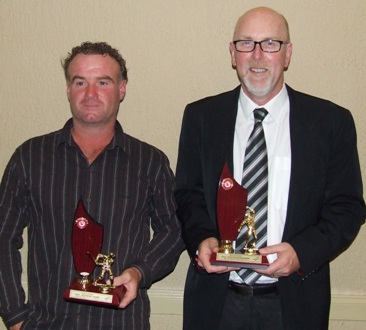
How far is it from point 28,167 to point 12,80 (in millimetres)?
627

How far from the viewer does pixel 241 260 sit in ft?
6.16

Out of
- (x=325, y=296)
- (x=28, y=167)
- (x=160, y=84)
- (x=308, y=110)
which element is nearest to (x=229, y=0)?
(x=160, y=84)

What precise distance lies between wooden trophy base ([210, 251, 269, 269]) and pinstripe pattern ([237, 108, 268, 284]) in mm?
154

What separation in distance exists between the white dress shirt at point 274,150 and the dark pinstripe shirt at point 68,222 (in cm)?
36

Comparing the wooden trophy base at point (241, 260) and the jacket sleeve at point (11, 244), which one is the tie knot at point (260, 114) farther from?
the jacket sleeve at point (11, 244)

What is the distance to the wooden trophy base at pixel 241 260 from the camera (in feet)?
6.15

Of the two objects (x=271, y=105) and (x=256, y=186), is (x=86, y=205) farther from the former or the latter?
(x=271, y=105)

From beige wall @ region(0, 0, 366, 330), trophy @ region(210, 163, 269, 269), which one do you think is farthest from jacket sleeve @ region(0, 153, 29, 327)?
trophy @ region(210, 163, 269, 269)

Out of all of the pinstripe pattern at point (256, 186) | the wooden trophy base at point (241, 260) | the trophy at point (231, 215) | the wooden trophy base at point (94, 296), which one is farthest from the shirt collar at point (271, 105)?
the wooden trophy base at point (94, 296)

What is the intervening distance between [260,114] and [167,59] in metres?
0.67

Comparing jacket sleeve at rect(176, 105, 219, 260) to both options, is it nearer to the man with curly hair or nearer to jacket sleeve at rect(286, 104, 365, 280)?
the man with curly hair

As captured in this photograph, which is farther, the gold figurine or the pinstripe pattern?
the pinstripe pattern

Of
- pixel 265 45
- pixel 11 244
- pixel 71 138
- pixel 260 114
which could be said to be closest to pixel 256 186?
pixel 260 114

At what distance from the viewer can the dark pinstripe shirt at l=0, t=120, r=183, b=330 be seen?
6.99 feet
